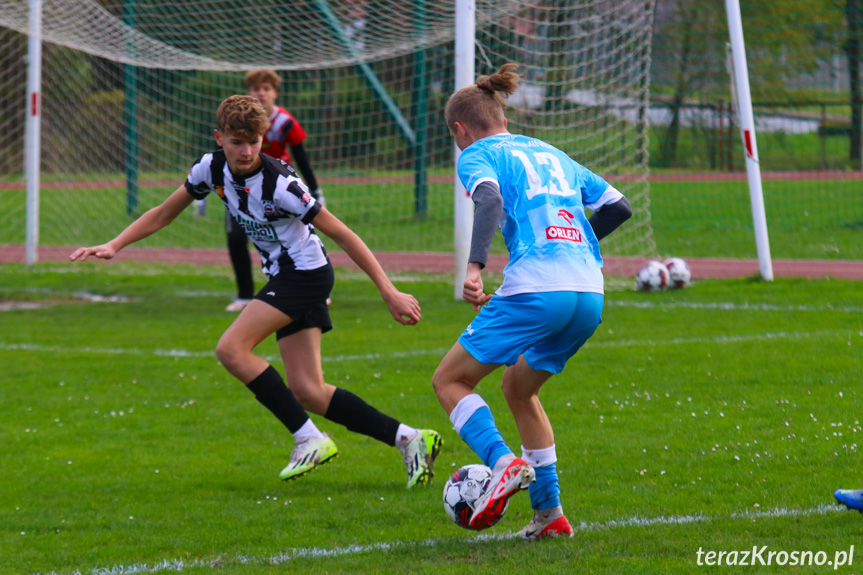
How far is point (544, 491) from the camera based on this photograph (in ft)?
12.2

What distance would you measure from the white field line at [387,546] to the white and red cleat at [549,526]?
10 centimetres

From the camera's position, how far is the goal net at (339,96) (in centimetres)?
1156

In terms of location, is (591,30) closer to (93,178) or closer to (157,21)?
(157,21)

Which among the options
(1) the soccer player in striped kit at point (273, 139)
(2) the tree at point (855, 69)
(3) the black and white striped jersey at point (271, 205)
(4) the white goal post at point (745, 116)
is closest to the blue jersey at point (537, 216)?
(3) the black and white striped jersey at point (271, 205)

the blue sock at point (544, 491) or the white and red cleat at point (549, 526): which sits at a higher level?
A: the blue sock at point (544, 491)

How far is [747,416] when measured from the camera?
5.41 meters

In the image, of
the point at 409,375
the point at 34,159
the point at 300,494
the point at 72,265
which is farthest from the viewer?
the point at 72,265

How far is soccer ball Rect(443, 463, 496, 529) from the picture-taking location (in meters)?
3.60

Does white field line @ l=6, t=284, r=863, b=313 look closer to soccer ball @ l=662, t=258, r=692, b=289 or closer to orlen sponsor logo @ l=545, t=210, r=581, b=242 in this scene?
soccer ball @ l=662, t=258, r=692, b=289

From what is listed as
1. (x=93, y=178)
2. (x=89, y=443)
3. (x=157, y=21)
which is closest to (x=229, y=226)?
(x=89, y=443)

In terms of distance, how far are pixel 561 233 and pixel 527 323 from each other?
1.19ft

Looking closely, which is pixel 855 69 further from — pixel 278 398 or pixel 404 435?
pixel 278 398

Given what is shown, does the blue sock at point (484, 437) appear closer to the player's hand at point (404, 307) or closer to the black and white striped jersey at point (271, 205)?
the player's hand at point (404, 307)

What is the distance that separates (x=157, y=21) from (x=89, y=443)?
11034mm
